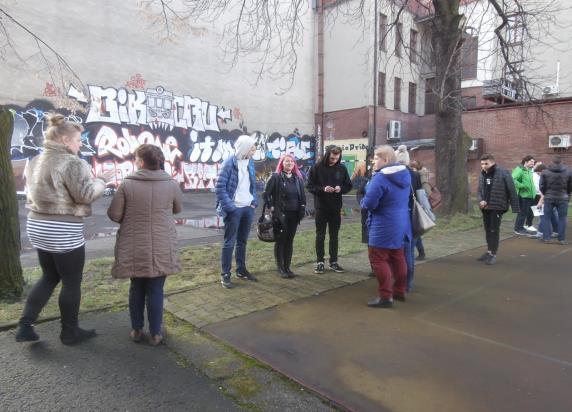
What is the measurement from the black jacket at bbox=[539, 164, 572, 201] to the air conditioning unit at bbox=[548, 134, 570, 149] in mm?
12427

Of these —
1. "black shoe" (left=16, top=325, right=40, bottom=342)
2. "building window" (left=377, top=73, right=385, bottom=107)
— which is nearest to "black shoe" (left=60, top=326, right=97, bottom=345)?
"black shoe" (left=16, top=325, right=40, bottom=342)

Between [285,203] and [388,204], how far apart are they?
1.38 metres

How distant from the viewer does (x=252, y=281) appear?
5.12 m

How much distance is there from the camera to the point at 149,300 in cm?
335

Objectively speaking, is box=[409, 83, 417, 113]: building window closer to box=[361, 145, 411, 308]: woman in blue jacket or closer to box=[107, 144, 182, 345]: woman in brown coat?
box=[361, 145, 411, 308]: woman in blue jacket

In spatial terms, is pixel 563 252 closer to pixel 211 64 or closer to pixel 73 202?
pixel 73 202

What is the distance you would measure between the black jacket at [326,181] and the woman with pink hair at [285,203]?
0.25 meters

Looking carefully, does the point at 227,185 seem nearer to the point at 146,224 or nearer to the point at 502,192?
the point at 146,224

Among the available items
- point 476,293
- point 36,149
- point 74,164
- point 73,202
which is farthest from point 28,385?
point 36,149

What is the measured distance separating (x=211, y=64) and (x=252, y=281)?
720 inches

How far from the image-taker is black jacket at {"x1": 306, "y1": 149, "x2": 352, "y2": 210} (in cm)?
545

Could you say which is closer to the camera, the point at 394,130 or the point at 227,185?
the point at 227,185

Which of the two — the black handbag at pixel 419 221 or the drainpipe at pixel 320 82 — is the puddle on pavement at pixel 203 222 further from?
the drainpipe at pixel 320 82

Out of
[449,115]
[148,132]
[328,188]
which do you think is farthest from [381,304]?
[148,132]
